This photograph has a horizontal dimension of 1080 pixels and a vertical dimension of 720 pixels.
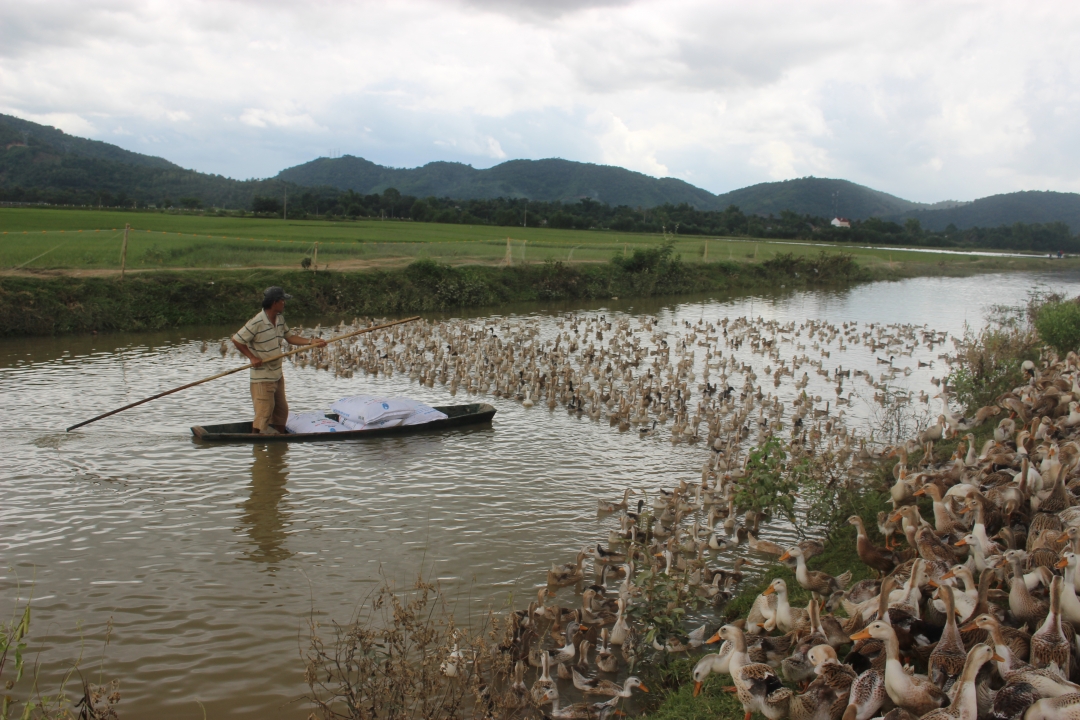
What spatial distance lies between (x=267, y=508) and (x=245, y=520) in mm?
432

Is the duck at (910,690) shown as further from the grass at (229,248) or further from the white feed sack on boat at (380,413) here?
the grass at (229,248)

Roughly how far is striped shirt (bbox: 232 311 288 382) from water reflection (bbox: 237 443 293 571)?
1.15m

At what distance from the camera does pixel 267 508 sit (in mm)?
9930

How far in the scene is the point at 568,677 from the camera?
620cm

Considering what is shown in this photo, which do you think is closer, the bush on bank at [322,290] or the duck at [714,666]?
the duck at [714,666]

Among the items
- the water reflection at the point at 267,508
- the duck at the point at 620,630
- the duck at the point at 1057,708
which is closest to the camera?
the duck at the point at 1057,708

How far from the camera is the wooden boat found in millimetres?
12344

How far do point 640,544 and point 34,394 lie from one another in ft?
42.4

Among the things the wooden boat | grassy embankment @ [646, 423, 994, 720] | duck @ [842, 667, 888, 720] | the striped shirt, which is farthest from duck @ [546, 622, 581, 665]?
the striped shirt

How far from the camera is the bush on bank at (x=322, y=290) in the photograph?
74.8 ft

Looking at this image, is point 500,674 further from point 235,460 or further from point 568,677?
point 235,460

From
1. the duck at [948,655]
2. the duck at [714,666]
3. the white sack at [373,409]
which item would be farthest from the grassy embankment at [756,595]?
the white sack at [373,409]

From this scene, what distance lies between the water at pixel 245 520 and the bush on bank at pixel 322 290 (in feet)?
21.6

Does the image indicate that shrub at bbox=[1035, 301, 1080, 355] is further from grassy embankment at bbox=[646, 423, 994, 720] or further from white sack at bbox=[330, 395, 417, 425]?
white sack at bbox=[330, 395, 417, 425]
